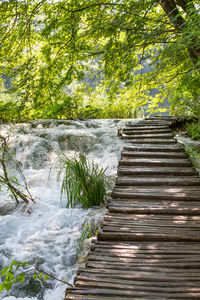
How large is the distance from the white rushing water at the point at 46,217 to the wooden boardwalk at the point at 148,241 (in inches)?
24.8

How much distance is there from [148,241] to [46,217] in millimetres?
2069

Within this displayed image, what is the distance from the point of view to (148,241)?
2.45 metres

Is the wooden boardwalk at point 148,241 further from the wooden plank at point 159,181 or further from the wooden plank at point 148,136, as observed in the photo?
the wooden plank at point 148,136

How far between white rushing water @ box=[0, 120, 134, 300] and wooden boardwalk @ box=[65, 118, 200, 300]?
630mm

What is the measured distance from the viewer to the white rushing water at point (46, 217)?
8.68ft

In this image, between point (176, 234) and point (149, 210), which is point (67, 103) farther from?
point (176, 234)

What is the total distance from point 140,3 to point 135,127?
3.73 meters

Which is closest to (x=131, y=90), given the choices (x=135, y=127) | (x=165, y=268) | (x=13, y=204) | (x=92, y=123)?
(x=135, y=127)

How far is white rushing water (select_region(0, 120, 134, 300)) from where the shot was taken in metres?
2.65

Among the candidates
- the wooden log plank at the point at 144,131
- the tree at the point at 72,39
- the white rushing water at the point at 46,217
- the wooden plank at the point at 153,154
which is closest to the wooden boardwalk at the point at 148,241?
the wooden plank at the point at 153,154

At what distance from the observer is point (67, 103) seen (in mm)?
9312

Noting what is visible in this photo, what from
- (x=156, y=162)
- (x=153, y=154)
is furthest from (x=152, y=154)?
(x=156, y=162)

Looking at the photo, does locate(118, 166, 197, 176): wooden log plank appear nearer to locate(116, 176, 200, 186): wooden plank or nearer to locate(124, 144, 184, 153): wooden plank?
locate(116, 176, 200, 186): wooden plank

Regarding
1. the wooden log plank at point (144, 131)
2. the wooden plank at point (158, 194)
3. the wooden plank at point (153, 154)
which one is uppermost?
the wooden log plank at point (144, 131)
